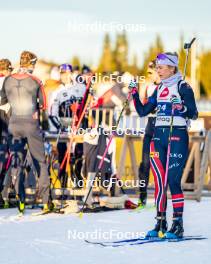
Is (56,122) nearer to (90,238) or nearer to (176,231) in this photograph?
(90,238)

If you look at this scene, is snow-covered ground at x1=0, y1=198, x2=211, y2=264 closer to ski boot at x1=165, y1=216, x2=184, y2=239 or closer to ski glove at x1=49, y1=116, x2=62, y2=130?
→ ski boot at x1=165, y1=216, x2=184, y2=239

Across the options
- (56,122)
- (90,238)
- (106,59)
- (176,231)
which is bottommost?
(90,238)

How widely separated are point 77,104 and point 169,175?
4.48 meters

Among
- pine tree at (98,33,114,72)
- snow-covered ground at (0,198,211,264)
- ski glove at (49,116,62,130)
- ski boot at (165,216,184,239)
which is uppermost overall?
pine tree at (98,33,114,72)

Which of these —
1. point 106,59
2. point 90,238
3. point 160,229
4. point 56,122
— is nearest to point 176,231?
point 160,229

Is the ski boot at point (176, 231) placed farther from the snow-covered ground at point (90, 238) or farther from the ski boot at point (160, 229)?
the snow-covered ground at point (90, 238)

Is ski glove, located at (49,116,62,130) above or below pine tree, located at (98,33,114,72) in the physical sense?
below

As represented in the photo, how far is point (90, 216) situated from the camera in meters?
11.7

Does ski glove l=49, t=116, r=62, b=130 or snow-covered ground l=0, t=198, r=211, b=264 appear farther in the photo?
ski glove l=49, t=116, r=62, b=130

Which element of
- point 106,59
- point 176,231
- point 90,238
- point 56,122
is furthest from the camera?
point 106,59

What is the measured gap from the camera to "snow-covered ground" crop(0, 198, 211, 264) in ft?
25.7

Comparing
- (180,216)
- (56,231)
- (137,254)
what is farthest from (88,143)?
(137,254)

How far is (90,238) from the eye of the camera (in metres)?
9.34

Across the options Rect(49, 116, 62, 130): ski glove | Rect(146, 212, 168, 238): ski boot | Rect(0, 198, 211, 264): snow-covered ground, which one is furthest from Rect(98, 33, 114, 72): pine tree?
Rect(146, 212, 168, 238): ski boot
